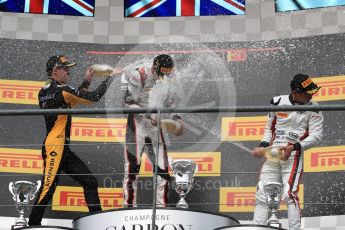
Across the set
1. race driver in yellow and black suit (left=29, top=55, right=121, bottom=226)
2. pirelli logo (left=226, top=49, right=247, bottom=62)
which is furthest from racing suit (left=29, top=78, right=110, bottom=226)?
pirelli logo (left=226, top=49, right=247, bottom=62)

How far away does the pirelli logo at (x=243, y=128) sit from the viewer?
271 inches

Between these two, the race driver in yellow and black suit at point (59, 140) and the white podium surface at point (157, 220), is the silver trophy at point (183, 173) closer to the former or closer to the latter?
the white podium surface at point (157, 220)

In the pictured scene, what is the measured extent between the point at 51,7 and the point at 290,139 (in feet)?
6.81

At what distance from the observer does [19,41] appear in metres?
7.27

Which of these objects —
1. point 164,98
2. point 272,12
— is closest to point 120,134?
point 164,98

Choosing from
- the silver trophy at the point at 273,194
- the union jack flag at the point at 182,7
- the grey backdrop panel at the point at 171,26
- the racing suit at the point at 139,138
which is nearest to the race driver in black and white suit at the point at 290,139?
the silver trophy at the point at 273,194

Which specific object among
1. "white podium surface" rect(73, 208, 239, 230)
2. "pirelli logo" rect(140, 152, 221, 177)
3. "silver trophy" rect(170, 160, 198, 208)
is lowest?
"white podium surface" rect(73, 208, 239, 230)

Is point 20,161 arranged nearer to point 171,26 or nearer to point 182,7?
point 171,26

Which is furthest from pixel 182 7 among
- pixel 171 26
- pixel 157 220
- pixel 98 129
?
pixel 157 220

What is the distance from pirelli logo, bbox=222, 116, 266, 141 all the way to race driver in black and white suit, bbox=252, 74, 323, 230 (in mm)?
826

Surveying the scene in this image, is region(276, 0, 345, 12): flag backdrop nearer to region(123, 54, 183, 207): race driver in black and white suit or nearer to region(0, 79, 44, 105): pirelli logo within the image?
region(123, 54, 183, 207): race driver in black and white suit

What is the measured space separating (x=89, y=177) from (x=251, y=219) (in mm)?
834

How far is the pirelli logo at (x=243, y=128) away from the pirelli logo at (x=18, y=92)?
1.05 metres

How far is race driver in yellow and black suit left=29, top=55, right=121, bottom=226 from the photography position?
20.1 ft
